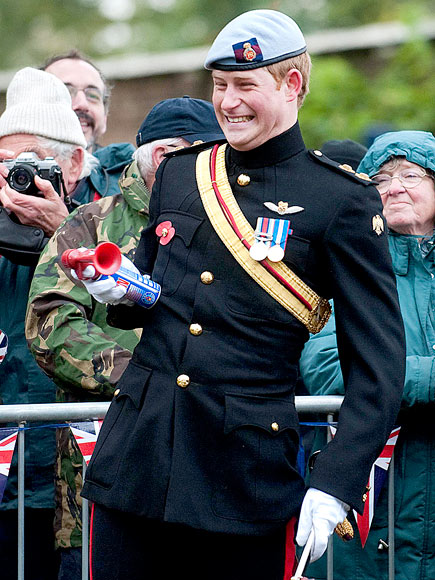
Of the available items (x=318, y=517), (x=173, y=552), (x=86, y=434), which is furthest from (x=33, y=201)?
(x=318, y=517)

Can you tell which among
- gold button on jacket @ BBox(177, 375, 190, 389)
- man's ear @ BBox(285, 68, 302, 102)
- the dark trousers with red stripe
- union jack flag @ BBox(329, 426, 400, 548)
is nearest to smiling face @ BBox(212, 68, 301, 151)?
man's ear @ BBox(285, 68, 302, 102)

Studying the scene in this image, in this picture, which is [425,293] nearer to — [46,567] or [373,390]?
[373,390]

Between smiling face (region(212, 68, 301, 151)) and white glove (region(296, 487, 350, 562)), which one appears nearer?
white glove (region(296, 487, 350, 562))

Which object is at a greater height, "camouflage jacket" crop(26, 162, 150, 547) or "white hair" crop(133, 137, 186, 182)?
"white hair" crop(133, 137, 186, 182)

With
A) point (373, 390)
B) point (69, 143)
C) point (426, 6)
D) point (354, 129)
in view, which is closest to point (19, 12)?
point (426, 6)

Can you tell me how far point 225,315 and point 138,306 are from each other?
243 millimetres

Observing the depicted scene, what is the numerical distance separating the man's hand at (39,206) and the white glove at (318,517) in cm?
180

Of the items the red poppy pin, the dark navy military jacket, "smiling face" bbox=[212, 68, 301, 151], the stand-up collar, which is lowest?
the dark navy military jacket

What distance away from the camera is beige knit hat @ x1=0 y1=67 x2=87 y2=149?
4.22 meters

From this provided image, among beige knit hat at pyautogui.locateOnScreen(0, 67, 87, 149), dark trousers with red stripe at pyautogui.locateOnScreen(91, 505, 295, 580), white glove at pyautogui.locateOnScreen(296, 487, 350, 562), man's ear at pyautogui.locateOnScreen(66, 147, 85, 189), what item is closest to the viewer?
white glove at pyautogui.locateOnScreen(296, 487, 350, 562)

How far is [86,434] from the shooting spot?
3477mm

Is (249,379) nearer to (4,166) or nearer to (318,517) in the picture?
(318,517)

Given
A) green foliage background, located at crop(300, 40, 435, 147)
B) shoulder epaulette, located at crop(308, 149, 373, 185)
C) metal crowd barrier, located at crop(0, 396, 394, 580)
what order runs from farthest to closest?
green foliage background, located at crop(300, 40, 435, 147), metal crowd barrier, located at crop(0, 396, 394, 580), shoulder epaulette, located at crop(308, 149, 373, 185)

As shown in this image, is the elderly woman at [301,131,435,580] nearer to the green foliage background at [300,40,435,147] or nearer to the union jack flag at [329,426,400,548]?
the union jack flag at [329,426,400,548]
